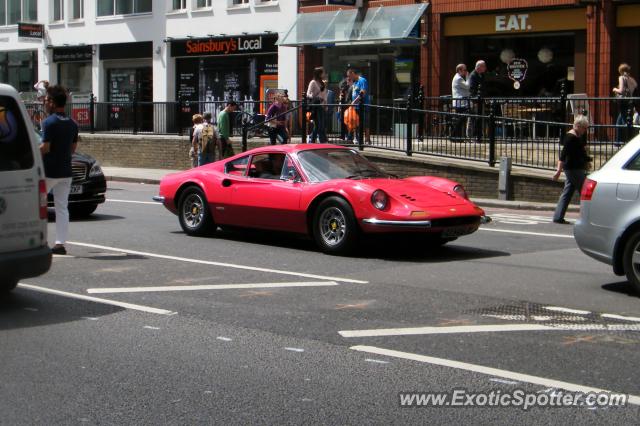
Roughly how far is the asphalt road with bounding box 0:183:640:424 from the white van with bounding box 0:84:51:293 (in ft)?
1.41

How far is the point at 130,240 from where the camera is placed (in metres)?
12.8

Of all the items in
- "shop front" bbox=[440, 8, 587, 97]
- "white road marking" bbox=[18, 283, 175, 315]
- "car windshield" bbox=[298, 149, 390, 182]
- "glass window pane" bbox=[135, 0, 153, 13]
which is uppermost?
"glass window pane" bbox=[135, 0, 153, 13]

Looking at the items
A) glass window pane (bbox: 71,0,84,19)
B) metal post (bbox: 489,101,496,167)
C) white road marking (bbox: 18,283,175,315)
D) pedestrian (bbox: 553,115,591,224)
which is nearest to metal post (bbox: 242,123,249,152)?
metal post (bbox: 489,101,496,167)

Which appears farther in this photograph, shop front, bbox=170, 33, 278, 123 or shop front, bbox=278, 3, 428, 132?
shop front, bbox=170, 33, 278, 123

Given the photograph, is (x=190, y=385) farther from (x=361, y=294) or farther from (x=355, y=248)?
(x=355, y=248)

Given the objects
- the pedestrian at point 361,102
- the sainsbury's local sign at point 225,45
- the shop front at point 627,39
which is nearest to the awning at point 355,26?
the sainsbury's local sign at point 225,45

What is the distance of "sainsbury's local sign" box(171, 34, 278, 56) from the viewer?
32312 millimetres

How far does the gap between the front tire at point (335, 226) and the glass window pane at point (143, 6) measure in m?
26.7

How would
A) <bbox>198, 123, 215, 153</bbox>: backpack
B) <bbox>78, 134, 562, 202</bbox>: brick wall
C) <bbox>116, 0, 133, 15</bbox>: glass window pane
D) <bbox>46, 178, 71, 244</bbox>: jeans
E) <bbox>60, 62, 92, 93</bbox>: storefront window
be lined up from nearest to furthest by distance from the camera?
<bbox>46, 178, 71, 244</bbox>: jeans → <bbox>78, 134, 562, 202</bbox>: brick wall → <bbox>198, 123, 215, 153</bbox>: backpack → <bbox>116, 0, 133, 15</bbox>: glass window pane → <bbox>60, 62, 92, 93</bbox>: storefront window

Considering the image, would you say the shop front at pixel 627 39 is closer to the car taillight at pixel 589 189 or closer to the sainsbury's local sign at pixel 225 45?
the sainsbury's local sign at pixel 225 45

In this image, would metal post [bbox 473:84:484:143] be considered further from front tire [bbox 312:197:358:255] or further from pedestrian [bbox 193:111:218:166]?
front tire [bbox 312:197:358:255]

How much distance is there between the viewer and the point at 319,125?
21766 mm

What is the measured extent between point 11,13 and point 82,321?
37624mm

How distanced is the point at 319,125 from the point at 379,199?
430 inches
